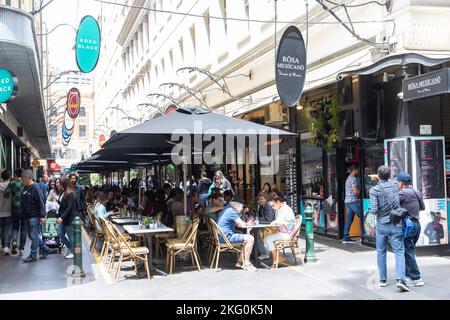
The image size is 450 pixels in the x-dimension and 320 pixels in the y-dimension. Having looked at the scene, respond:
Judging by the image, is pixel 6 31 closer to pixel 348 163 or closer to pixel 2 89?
pixel 2 89

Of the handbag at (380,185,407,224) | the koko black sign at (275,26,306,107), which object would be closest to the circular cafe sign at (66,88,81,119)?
the koko black sign at (275,26,306,107)

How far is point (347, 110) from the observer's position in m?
11.4

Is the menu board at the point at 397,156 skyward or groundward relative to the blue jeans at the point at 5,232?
skyward

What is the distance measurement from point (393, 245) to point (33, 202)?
22.9 feet

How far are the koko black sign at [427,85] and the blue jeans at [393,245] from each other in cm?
255

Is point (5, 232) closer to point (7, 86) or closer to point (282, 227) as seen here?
point (7, 86)

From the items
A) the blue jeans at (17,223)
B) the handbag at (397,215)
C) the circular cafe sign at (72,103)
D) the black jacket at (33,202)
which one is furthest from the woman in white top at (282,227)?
the circular cafe sign at (72,103)

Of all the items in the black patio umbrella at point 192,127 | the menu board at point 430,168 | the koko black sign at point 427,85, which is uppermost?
the koko black sign at point 427,85

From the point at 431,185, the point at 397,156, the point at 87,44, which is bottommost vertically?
the point at 431,185

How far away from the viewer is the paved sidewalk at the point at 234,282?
7176mm

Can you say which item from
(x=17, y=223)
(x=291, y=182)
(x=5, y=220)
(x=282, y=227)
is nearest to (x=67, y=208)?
(x=17, y=223)

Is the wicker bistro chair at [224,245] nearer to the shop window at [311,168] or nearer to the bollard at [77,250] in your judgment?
the bollard at [77,250]

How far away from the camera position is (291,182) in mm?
15000
